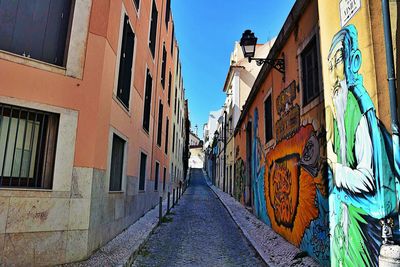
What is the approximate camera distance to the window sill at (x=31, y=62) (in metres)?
4.96

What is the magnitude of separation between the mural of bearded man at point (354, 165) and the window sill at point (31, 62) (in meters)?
4.62

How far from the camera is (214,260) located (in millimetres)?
6121

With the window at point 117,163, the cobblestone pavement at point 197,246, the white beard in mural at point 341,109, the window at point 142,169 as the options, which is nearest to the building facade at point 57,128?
the window at point 117,163

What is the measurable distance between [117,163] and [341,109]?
5863 mm

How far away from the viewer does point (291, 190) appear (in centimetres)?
704

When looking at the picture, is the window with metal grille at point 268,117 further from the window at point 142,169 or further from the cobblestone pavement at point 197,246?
the window at point 142,169

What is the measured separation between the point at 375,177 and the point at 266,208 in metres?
6.97

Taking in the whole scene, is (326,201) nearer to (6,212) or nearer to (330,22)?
(330,22)

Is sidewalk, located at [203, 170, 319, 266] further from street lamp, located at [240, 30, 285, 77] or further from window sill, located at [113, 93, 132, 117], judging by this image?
window sill, located at [113, 93, 132, 117]

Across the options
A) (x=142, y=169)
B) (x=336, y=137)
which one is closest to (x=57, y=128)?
(x=336, y=137)

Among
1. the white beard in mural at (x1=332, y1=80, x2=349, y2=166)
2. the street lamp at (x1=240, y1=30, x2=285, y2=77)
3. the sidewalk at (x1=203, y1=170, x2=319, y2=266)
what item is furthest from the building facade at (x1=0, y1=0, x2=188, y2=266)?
the white beard in mural at (x1=332, y1=80, x2=349, y2=166)

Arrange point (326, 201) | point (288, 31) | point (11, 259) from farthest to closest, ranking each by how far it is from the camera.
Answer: point (288, 31) < point (326, 201) < point (11, 259)

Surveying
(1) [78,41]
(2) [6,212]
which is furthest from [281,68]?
(2) [6,212]

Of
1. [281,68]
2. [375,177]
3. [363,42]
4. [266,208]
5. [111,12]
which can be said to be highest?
[111,12]
